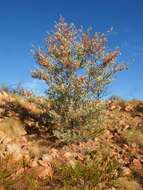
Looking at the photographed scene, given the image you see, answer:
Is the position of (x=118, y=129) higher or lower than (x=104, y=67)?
lower

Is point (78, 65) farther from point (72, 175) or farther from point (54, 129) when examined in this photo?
point (72, 175)

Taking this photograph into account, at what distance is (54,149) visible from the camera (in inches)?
470

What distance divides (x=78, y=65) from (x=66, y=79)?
576mm

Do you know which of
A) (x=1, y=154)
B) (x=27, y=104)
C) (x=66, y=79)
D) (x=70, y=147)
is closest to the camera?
(x=1, y=154)

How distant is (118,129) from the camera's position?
14.0 m

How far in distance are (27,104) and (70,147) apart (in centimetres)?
428

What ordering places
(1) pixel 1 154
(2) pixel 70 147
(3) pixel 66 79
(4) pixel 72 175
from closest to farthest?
(4) pixel 72 175 < (1) pixel 1 154 < (2) pixel 70 147 < (3) pixel 66 79

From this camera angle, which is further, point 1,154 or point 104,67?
point 104,67

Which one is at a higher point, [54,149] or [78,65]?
[78,65]

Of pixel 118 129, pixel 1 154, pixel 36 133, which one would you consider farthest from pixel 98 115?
pixel 1 154

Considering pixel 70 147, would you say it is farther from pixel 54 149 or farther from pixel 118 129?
pixel 118 129

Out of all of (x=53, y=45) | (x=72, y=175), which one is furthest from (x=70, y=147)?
(x=53, y=45)

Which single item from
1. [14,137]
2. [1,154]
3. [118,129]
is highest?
[118,129]

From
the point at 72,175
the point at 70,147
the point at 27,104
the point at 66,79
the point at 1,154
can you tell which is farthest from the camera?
the point at 27,104
